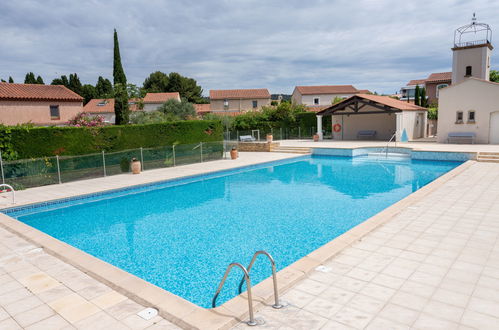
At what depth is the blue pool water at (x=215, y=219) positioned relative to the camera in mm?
6602

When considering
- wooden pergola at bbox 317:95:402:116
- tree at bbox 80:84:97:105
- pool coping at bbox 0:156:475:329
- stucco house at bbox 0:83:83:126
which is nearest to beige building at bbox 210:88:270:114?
stucco house at bbox 0:83:83:126

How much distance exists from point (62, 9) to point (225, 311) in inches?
489

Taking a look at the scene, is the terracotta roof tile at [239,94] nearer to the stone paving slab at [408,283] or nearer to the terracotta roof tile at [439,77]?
the terracotta roof tile at [439,77]

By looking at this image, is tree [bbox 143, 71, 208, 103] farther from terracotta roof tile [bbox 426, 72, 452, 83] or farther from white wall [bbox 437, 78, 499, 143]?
white wall [bbox 437, 78, 499, 143]

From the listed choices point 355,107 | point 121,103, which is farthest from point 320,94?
point 121,103

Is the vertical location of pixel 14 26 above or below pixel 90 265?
above

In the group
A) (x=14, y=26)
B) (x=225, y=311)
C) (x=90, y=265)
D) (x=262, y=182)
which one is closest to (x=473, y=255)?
(x=225, y=311)

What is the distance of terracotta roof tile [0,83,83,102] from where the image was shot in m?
28.4

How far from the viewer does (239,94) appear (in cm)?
5334

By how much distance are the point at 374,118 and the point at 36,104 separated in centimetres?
2979

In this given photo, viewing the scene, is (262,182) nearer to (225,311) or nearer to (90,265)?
(90,265)

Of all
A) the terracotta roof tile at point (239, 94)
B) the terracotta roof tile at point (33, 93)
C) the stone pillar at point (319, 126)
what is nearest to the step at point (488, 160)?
the stone pillar at point (319, 126)

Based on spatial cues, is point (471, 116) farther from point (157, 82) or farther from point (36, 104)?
point (157, 82)

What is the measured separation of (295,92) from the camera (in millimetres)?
60188
